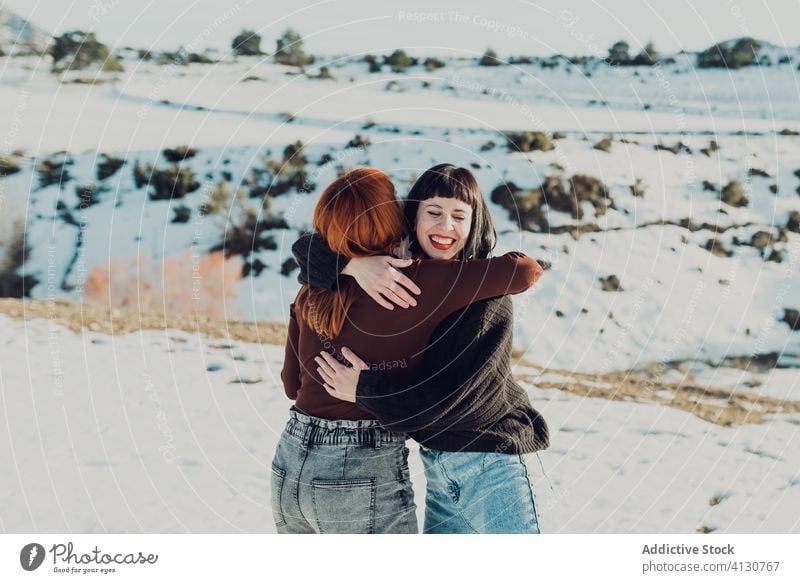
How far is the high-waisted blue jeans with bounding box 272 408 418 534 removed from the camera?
91.3 inches

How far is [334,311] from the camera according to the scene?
7.89ft

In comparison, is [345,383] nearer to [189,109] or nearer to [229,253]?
[229,253]

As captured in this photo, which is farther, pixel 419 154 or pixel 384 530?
pixel 419 154

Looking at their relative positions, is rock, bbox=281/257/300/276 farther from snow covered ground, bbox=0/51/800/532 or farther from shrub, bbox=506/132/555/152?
shrub, bbox=506/132/555/152

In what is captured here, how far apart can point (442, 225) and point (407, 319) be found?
1.08 ft

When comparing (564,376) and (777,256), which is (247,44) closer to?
(564,376)

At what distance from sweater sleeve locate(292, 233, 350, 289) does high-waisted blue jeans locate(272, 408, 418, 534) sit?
40 centimetres

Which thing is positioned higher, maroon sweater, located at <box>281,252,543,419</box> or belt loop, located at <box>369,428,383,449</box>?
maroon sweater, located at <box>281,252,543,419</box>

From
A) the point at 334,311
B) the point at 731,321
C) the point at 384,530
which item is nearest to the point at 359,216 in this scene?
the point at 334,311

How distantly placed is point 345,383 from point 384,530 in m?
0.43

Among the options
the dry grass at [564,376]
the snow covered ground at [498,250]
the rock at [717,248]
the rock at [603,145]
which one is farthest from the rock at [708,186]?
the dry grass at [564,376]

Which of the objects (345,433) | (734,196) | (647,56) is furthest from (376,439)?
(647,56)

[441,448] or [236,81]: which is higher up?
[236,81]
